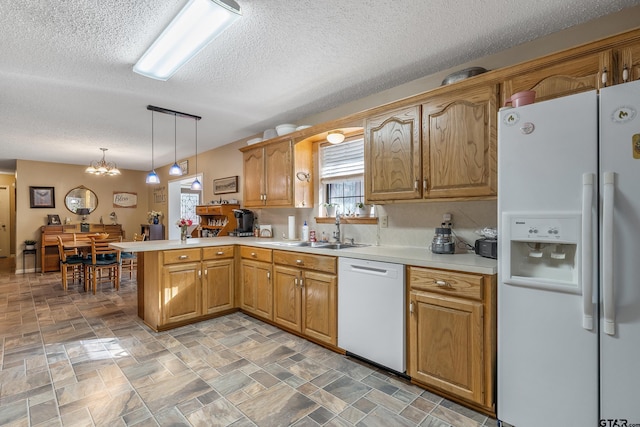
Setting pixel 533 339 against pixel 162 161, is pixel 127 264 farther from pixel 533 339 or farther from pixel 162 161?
pixel 533 339

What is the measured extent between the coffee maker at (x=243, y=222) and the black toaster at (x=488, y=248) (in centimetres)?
318

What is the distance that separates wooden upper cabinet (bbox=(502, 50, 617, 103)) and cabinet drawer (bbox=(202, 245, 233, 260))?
308 centimetres

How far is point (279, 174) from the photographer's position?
3754 mm

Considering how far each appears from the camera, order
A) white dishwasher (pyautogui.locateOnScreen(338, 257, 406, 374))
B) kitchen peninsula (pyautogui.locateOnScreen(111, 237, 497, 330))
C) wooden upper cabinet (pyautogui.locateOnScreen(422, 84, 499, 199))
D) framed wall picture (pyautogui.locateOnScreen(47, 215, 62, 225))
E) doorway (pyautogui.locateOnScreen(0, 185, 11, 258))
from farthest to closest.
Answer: doorway (pyautogui.locateOnScreen(0, 185, 11, 258))
framed wall picture (pyautogui.locateOnScreen(47, 215, 62, 225))
kitchen peninsula (pyautogui.locateOnScreen(111, 237, 497, 330))
white dishwasher (pyautogui.locateOnScreen(338, 257, 406, 374))
wooden upper cabinet (pyautogui.locateOnScreen(422, 84, 499, 199))

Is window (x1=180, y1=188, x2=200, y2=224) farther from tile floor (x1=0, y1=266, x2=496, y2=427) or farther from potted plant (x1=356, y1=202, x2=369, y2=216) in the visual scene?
potted plant (x1=356, y1=202, x2=369, y2=216)

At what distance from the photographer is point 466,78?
2217mm

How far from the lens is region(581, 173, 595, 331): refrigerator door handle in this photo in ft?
4.56

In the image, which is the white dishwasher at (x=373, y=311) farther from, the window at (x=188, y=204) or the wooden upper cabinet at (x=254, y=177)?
the window at (x=188, y=204)

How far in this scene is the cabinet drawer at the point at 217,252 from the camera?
3.44 metres

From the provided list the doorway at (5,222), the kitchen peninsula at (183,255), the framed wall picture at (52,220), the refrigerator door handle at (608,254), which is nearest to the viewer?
the refrigerator door handle at (608,254)

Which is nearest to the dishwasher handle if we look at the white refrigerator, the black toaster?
the black toaster

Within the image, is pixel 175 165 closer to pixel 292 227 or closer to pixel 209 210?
pixel 209 210

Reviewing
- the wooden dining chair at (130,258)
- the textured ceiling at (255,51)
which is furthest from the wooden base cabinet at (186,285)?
the wooden dining chair at (130,258)

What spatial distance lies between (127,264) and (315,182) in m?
4.69
